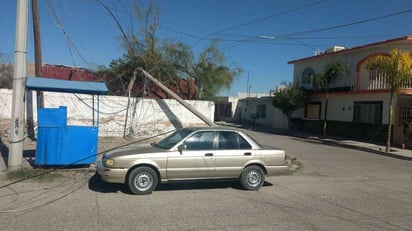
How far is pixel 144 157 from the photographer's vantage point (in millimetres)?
8523

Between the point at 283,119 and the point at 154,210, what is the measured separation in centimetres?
3123

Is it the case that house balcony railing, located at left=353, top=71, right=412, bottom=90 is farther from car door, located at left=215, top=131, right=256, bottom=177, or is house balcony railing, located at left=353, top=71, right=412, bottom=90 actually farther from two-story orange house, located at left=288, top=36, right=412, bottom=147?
car door, located at left=215, top=131, right=256, bottom=177

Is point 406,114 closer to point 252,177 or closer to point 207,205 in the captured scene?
point 252,177

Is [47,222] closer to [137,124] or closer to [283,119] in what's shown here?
[137,124]

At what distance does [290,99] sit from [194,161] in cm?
2371

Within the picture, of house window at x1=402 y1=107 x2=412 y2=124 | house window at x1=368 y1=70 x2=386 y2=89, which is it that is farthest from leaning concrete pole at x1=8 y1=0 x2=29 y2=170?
house window at x1=368 y1=70 x2=386 y2=89

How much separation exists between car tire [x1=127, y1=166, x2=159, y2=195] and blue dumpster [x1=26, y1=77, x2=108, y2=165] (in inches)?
131

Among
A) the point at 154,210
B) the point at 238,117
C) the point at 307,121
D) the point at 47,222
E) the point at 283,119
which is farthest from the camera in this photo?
the point at 238,117

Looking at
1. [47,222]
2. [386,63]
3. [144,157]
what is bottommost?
[47,222]

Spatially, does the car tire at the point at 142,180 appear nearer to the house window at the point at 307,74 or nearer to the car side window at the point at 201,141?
the car side window at the point at 201,141

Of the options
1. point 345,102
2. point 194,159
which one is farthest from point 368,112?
point 194,159

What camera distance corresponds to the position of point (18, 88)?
10.3 metres

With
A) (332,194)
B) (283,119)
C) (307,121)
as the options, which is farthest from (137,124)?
(283,119)

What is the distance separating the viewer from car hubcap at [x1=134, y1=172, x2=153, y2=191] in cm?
844
